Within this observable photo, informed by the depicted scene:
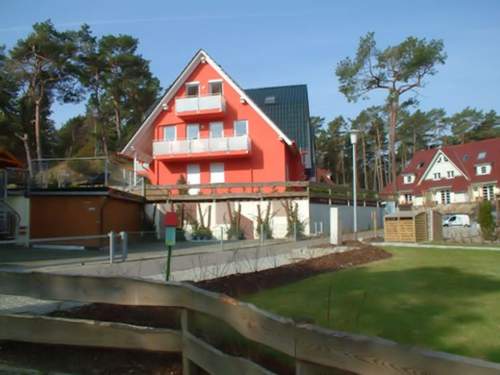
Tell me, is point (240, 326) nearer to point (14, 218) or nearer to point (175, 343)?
point (175, 343)

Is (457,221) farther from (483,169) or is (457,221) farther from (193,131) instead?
(193,131)

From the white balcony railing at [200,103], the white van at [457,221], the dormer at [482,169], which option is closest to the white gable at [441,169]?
the dormer at [482,169]

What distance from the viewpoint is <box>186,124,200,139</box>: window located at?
32969 millimetres

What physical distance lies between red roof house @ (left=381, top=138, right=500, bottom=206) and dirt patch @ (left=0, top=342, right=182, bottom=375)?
5303cm

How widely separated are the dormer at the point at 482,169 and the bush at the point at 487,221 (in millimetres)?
42128

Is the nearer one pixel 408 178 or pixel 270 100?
pixel 270 100

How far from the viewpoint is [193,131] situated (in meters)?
33.0

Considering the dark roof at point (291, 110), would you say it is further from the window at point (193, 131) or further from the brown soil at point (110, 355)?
the brown soil at point (110, 355)

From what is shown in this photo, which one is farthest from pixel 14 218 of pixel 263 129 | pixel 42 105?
pixel 42 105

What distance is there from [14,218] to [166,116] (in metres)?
15.4

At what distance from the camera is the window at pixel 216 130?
107 feet

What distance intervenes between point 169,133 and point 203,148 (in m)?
3.73

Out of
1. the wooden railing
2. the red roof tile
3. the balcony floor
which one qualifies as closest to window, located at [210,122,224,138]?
the balcony floor

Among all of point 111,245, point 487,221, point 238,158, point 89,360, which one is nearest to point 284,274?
point 89,360
